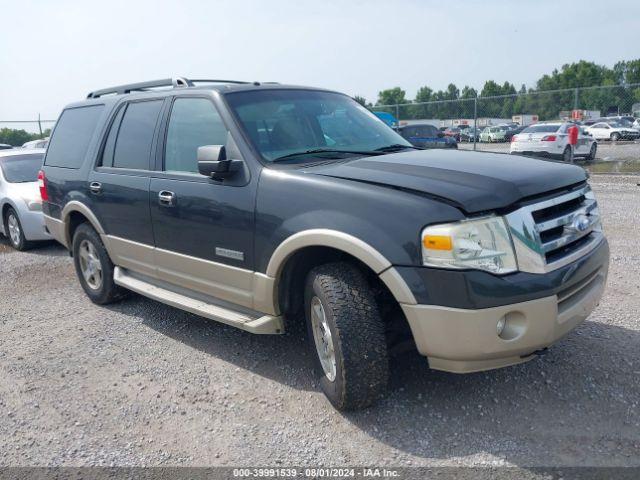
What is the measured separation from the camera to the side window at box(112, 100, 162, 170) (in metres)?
4.77

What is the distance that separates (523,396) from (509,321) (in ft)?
2.77

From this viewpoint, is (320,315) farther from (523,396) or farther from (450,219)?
(523,396)

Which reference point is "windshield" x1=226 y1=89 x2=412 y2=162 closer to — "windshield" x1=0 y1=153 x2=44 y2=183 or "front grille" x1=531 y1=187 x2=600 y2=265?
"front grille" x1=531 y1=187 x2=600 y2=265

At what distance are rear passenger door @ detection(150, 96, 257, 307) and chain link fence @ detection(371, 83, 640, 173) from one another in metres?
14.3

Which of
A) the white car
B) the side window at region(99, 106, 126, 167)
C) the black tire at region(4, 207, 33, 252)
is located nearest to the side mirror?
the side window at region(99, 106, 126, 167)

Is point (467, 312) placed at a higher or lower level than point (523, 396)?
higher

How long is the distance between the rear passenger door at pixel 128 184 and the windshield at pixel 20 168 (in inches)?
178

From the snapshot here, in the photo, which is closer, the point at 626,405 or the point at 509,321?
the point at 509,321

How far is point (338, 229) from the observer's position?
3234mm

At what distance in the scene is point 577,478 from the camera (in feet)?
9.07

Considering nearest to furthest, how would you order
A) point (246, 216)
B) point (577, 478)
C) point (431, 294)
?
point (577, 478)
point (431, 294)
point (246, 216)

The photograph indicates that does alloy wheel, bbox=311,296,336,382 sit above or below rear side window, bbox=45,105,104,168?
below

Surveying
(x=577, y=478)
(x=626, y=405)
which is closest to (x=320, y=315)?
(x=577, y=478)

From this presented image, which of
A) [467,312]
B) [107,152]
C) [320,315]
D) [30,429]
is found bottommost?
[30,429]
